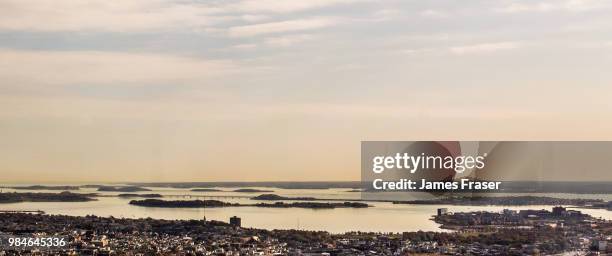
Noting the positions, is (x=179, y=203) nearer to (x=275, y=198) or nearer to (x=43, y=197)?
(x=43, y=197)

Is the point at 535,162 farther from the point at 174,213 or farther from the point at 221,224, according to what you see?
the point at 174,213

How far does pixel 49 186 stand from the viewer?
73.0 feet

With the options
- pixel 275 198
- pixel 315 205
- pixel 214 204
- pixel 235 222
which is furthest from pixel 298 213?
pixel 275 198

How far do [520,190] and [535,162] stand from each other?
243cm

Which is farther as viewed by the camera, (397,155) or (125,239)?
(125,239)

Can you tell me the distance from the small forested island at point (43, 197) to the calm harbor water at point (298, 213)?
18 centimetres

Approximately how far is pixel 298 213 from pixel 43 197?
22.0 feet

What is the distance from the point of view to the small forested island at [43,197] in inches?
961

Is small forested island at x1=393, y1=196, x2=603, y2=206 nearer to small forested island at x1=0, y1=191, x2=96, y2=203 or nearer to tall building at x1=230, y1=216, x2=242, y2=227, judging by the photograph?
tall building at x1=230, y1=216, x2=242, y2=227

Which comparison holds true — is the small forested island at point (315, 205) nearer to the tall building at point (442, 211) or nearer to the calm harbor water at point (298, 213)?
the calm harbor water at point (298, 213)

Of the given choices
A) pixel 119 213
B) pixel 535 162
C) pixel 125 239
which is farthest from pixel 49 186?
pixel 535 162

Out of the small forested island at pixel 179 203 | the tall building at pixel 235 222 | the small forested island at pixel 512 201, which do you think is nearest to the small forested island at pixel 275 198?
the small forested island at pixel 179 203

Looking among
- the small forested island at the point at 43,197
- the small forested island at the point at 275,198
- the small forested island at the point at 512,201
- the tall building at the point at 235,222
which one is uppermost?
the small forested island at the point at 275,198

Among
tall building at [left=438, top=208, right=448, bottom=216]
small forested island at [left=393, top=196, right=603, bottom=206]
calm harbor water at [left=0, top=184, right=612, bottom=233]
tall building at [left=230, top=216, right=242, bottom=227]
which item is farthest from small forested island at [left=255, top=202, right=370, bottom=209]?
tall building at [left=230, top=216, right=242, bottom=227]
